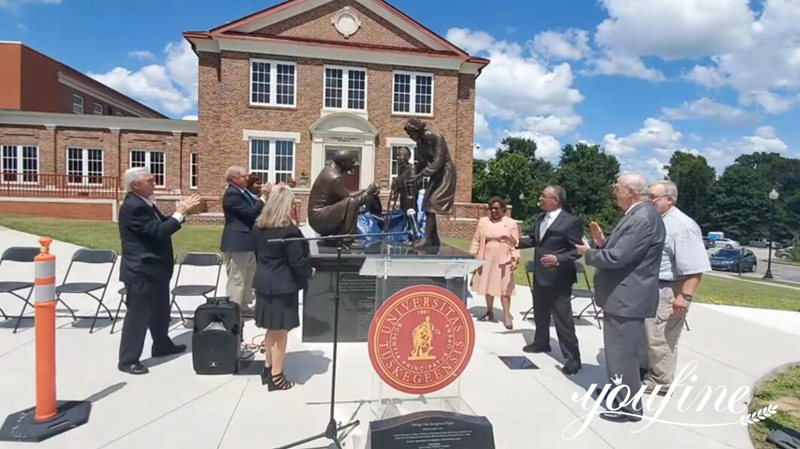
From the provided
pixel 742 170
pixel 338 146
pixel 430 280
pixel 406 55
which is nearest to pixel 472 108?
pixel 406 55

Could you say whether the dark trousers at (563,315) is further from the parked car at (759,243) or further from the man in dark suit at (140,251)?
the parked car at (759,243)

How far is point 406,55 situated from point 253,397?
68.4 feet

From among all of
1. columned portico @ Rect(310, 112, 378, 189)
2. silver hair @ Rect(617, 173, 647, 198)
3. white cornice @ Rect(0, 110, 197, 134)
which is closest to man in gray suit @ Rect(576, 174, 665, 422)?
silver hair @ Rect(617, 173, 647, 198)

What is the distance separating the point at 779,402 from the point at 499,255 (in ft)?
11.1

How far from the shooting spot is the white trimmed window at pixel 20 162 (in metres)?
24.4

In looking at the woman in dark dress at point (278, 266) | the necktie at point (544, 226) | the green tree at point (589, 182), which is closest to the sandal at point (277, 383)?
the woman in dark dress at point (278, 266)

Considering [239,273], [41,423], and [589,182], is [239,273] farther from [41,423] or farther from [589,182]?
[589,182]

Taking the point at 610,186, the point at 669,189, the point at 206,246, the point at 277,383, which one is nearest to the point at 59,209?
the point at 206,246

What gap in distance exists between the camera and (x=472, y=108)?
80.1 ft

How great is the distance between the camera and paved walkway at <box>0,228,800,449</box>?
3.66 meters

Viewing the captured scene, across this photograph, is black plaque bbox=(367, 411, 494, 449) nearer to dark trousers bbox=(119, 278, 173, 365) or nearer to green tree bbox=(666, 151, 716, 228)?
dark trousers bbox=(119, 278, 173, 365)

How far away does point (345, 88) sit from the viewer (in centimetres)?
2280

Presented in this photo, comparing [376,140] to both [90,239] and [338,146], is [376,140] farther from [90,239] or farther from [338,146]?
[90,239]

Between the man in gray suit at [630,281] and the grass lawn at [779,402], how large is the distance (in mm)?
921
